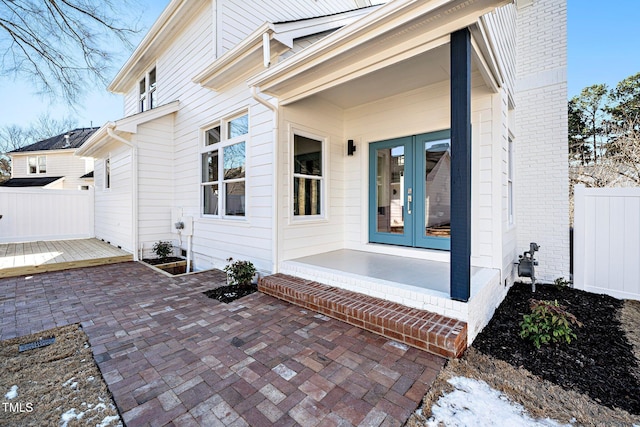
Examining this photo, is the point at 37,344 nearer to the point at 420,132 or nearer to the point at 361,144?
the point at 361,144

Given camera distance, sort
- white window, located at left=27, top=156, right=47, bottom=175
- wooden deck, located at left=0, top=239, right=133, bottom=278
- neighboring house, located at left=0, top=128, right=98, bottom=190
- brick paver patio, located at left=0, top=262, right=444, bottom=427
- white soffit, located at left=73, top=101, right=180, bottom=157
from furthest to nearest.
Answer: white window, located at left=27, top=156, right=47, bottom=175 < neighboring house, located at left=0, top=128, right=98, bottom=190 < white soffit, located at left=73, top=101, right=180, bottom=157 < wooden deck, located at left=0, top=239, right=133, bottom=278 < brick paver patio, located at left=0, top=262, right=444, bottom=427

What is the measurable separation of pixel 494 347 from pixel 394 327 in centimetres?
99

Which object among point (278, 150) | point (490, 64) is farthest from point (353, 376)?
point (490, 64)

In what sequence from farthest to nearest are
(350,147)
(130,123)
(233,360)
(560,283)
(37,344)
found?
(130,123)
(350,147)
(560,283)
(37,344)
(233,360)

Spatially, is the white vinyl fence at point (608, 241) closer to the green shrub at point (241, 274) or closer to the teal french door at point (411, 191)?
the teal french door at point (411, 191)

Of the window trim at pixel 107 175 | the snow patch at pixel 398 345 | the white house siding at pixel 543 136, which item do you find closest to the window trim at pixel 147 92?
the window trim at pixel 107 175

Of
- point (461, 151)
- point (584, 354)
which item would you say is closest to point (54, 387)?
point (461, 151)

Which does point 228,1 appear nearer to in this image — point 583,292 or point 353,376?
point 353,376

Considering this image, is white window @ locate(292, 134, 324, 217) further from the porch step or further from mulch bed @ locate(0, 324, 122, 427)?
mulch bed @ locate(0, 324, 122, 427)

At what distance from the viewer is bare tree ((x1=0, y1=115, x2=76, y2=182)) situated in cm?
2048

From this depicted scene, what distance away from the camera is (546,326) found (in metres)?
2.80

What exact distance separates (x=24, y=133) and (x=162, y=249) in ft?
81.6

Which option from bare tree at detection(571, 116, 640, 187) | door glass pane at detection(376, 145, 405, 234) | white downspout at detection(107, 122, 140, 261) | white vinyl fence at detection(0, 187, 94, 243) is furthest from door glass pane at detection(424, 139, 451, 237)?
white vinyl fence at detection(0, 187, 94, 243)

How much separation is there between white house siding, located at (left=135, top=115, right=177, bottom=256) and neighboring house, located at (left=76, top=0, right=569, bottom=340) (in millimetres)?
29
